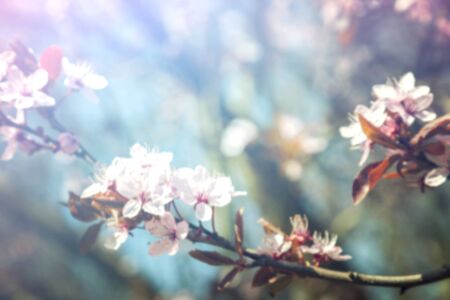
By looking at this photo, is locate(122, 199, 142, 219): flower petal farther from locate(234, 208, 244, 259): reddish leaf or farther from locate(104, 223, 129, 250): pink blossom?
locate(234, 208, 244, 259): reddish leaf

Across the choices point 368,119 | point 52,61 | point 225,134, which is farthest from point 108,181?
point 225,134

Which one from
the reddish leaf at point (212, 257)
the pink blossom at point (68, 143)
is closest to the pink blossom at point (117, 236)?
the reddish leaf at point (212, 257)

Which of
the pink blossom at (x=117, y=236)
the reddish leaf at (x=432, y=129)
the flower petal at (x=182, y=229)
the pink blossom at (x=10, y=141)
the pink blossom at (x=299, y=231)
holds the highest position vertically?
the reddish leaf at (x=432, y=129)

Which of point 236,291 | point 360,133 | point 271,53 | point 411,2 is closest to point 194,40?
point 271,53

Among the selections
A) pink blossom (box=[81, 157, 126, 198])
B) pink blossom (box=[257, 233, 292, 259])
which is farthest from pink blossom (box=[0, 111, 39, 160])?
pink blossom (box=[257, 233, 292, 259])

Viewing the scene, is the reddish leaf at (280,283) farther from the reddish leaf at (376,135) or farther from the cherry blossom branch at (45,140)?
the cherry blossom branch at (45,140)

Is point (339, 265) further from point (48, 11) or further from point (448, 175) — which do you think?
point (48, 11)

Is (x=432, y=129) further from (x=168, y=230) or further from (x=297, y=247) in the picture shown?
(x=168, y=230)
